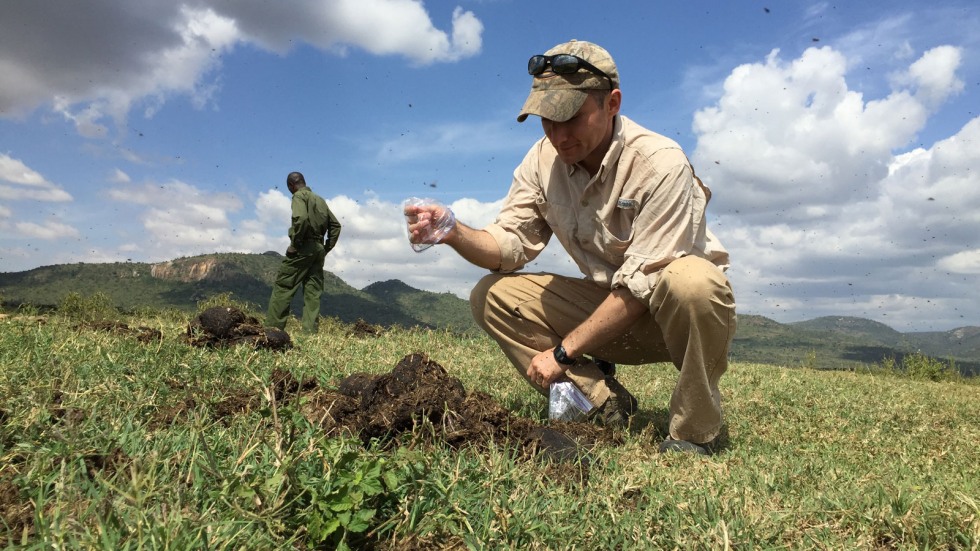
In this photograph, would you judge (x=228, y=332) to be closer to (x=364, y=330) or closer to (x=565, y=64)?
(x=565, y=64)

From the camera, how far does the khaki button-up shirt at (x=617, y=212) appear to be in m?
3.36

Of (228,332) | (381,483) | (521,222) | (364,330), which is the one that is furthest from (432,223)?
(364,330)

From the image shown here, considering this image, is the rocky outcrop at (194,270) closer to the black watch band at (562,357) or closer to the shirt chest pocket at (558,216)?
the shirt chest pocket at (558,216)

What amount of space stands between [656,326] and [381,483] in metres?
2.31

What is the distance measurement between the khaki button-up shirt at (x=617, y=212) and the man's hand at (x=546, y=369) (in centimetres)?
55

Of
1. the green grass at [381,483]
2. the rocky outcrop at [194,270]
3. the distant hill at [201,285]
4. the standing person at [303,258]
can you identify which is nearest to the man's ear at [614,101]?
the green grass at [381,483]

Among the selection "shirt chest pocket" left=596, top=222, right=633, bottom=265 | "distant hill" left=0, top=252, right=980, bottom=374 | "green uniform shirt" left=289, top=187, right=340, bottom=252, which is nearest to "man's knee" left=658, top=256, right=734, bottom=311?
"shirt chest pocket" left=596, top=222, right=633, bottom=265

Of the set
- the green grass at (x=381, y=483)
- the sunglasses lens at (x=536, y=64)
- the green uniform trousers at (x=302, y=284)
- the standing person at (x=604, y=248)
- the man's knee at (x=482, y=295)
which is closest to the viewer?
the green grass at (x=381, y=483)

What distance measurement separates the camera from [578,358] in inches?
157

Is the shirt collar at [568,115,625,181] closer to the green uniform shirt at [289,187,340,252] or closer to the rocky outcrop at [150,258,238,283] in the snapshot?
the green uniform shirt at [289,187,340,252]

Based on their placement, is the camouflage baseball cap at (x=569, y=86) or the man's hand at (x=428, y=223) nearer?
the camouflage baseball cap at (x=569, y=86)

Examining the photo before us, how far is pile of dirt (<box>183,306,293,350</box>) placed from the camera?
17.0 feet

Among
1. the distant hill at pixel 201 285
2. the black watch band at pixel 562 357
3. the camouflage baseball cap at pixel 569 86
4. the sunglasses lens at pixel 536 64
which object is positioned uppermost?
the distant hill at pixel 201 285

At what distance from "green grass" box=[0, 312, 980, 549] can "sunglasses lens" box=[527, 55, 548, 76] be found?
1895 millimetres
